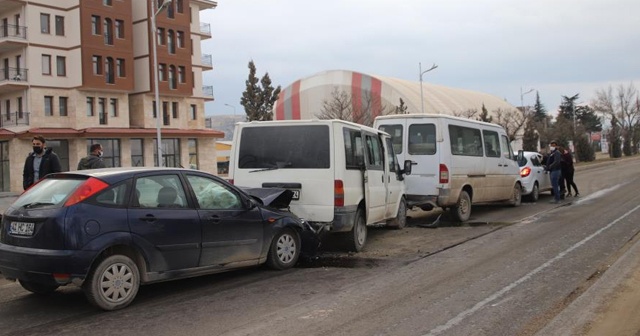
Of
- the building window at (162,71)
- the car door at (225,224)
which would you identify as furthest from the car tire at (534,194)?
the building window at (162,71)

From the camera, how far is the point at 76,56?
147ft

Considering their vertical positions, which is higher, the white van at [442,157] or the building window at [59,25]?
the building window at [59,25]

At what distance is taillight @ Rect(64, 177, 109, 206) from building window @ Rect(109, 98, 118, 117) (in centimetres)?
4441

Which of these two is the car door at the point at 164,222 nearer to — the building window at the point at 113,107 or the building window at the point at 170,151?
the building window at the point at 113,107

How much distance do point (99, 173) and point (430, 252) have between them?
5188 mm

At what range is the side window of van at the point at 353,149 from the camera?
8.73 m

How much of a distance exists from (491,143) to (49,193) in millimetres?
11026

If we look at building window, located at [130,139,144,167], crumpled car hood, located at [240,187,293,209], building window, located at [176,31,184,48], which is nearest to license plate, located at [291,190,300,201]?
crumpled car hood, located at [240,187,293,209]

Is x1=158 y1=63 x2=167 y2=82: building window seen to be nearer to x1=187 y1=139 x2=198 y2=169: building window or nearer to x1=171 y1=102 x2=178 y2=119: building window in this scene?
x1=171 y1=102 x2=178 y2=119: building window

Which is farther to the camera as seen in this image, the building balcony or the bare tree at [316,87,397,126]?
the bare tree at [316,87,397,126]

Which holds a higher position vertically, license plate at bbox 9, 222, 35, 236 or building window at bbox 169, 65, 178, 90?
building window at bbox 169, 65, 178, 90

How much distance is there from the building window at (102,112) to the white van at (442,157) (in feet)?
128

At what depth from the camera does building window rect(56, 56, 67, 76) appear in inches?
1766

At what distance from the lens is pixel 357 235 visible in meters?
9.12
